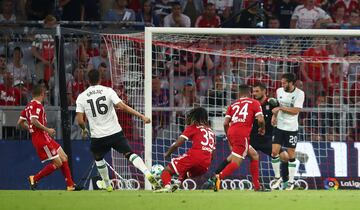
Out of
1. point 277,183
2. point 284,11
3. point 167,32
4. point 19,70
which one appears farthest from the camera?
point 284,11

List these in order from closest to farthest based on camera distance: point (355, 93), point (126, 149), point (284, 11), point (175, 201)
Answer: point (175, 201)
point (126, 149)
point (355, 93)
point (284, 11)

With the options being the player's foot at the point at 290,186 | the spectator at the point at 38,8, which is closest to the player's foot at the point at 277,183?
the player's foot at the point at 290,186

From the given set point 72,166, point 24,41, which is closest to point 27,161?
point 72,166

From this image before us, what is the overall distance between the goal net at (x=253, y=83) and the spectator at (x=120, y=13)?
257 centimetres

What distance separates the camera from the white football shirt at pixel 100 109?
19.3 meters

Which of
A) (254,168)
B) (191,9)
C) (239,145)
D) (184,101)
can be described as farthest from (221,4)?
(239,145)

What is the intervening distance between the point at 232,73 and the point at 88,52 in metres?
3.11

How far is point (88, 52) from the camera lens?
24.5 m

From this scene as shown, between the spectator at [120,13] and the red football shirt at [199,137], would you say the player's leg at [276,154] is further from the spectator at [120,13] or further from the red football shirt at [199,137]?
the spectator at [120,13]

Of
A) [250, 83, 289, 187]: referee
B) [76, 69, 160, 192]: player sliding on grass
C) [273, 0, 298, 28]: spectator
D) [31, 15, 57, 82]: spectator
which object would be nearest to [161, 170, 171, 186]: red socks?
[76, 69, 160, 192]: player sliding on grass

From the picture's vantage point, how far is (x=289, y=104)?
904 inches

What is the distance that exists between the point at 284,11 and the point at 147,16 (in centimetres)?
333

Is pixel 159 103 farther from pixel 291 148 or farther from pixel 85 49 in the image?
pixel 291 148

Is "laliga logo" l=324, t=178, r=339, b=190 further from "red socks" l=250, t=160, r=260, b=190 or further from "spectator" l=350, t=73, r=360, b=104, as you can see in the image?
"red socks" l=250, t=160, r=260, b=190
